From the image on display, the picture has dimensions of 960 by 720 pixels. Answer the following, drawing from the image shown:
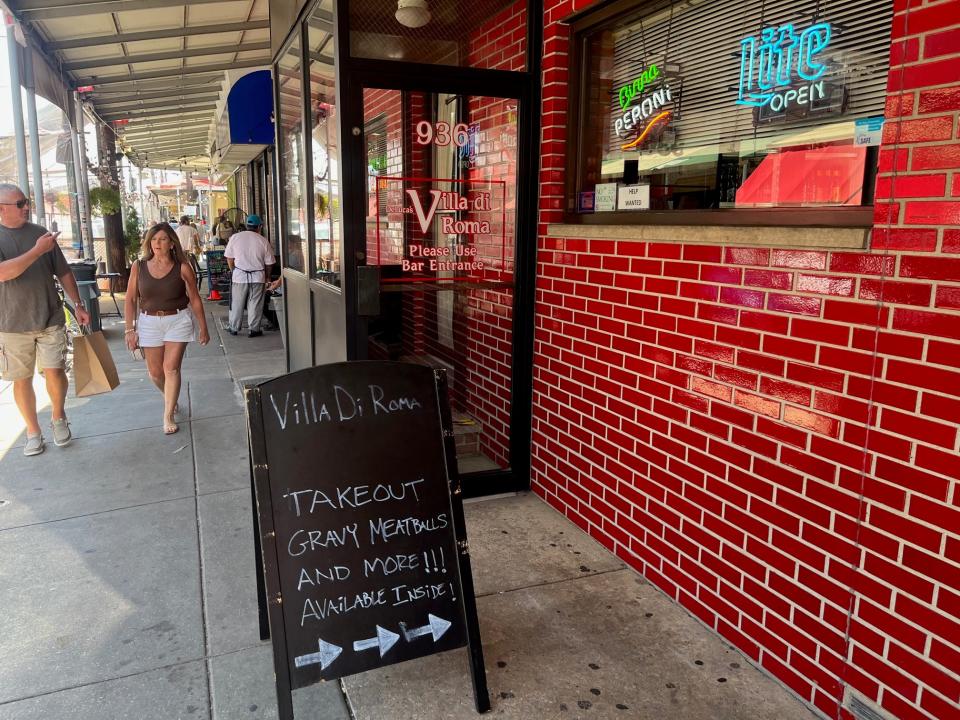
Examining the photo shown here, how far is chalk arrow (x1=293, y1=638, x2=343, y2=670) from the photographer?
7.74ft

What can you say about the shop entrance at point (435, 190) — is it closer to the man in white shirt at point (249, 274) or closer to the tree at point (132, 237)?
the man in white shirt at point (249, 274)

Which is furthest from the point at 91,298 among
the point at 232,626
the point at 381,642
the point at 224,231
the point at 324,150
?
the point at 381,642

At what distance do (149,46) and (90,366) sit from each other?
8.35m

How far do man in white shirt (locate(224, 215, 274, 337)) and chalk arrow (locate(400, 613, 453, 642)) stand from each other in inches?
321

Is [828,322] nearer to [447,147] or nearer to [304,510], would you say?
[304,510]

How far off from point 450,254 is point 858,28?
2.41 meters

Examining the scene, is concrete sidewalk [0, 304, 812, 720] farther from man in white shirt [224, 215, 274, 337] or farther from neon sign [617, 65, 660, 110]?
man in white shirt [224, 215, 274, 337]

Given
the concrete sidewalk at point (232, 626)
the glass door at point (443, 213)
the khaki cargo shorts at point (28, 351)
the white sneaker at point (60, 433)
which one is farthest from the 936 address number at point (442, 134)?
the white sneaker at point (60, 433)

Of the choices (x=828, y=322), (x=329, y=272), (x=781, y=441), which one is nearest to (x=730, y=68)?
(x=828, y=322)

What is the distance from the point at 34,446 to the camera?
5.09 meters

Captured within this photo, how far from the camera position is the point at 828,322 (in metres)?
2.38

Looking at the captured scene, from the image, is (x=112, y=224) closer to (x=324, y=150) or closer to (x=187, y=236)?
(x=187, y=236)

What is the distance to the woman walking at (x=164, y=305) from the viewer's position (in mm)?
Result: 5418

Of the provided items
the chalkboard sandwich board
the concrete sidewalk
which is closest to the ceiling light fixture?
the chalkboard sandwich board
